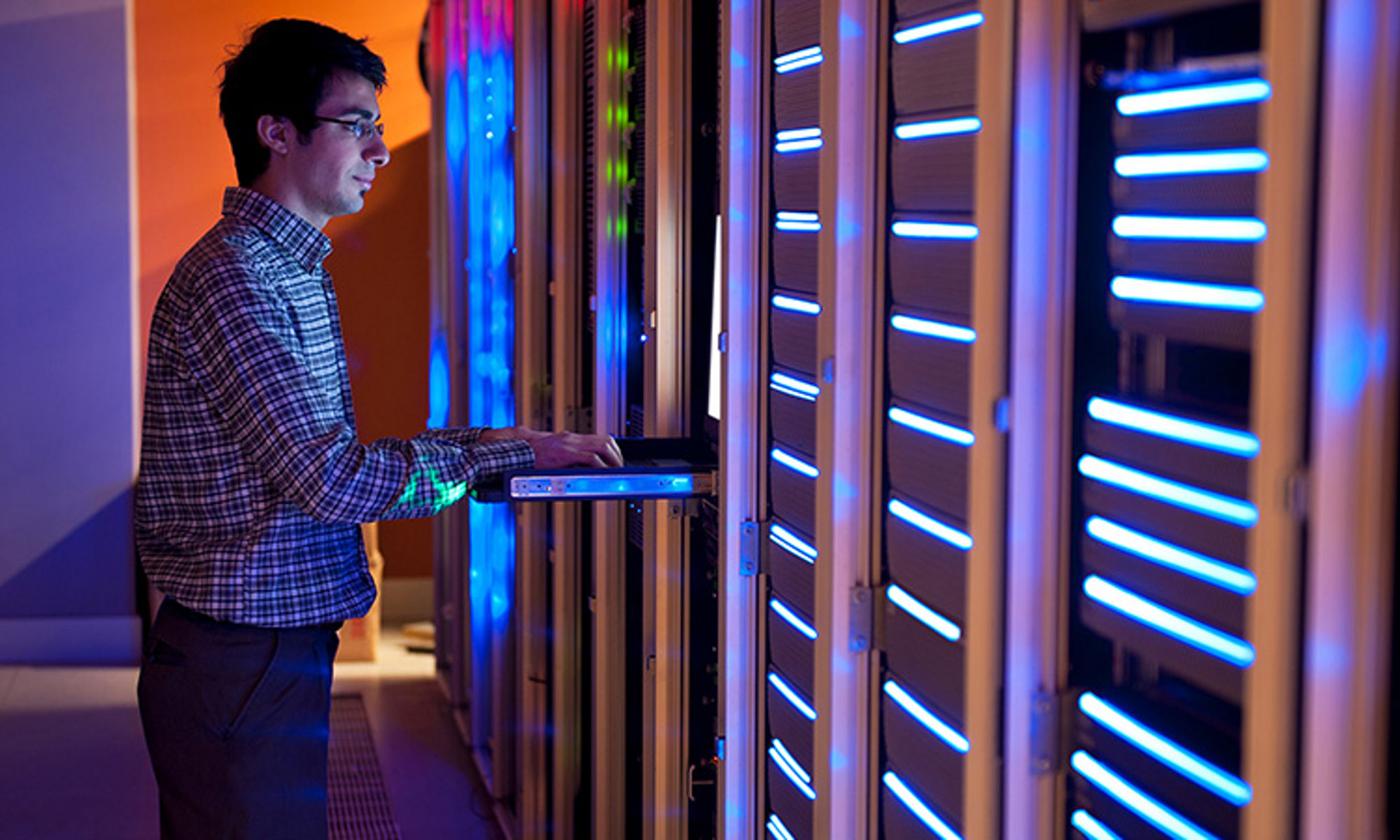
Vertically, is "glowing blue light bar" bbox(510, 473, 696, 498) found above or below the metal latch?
above

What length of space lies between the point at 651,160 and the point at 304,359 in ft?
3.05

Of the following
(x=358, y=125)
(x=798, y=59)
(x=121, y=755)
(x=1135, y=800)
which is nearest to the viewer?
(x=1135, y=800)

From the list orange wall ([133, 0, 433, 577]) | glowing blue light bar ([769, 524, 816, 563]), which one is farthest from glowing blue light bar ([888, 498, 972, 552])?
orange wall ([133, 0, 433, 577])

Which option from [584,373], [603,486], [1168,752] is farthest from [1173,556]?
[584,373]

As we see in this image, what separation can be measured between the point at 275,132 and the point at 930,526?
1092 millimetres

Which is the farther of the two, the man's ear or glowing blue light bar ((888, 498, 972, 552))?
the man's ear

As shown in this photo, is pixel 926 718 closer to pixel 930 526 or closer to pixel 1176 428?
pixel 930 526

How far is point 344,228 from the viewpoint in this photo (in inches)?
272

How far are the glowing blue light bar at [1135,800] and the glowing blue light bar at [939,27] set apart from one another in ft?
2.25

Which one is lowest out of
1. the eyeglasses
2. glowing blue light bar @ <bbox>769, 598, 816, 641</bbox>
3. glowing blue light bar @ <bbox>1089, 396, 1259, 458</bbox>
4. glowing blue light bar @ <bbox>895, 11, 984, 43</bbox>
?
glowing blue light bar @ <bbox>769, 598, 816, 641</bbox>

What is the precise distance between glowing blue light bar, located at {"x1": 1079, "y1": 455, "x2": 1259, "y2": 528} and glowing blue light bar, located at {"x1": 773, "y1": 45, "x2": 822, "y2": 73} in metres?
0.80

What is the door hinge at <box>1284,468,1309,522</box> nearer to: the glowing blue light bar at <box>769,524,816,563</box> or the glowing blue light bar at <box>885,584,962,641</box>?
the glowing blue light bar at <box>885,584,962,641</box>

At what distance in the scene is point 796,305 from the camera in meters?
2.13

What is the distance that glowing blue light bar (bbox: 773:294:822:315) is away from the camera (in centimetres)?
204
